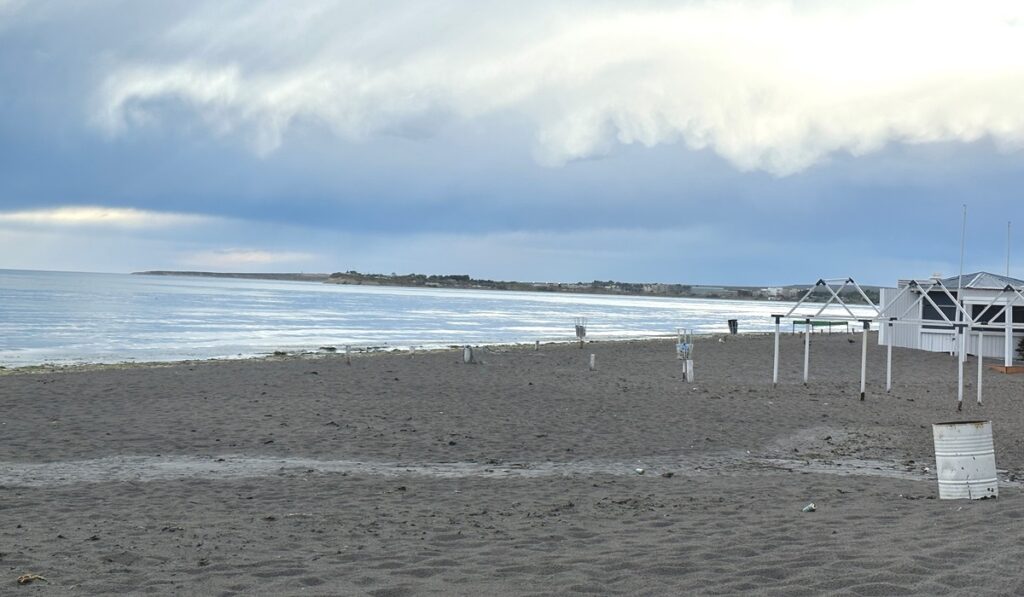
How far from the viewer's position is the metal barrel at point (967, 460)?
8.71 m

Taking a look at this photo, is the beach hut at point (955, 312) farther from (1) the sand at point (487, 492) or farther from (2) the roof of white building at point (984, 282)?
(1) the sand at point (487, 492)

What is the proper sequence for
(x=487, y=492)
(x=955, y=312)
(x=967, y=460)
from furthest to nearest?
(x=955, y=312) → (x=487, y=492) → (x=967, y=460)

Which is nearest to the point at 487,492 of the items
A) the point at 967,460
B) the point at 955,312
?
the point at 967,460

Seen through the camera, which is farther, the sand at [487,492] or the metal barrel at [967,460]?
the metal barrel at [967,460]

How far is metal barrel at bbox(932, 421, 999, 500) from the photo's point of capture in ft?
28.6

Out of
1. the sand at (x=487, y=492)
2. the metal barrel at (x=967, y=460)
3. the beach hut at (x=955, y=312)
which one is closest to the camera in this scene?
the sand at (x=487, y=492)

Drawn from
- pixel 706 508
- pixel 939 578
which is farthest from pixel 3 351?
pixel 939 578

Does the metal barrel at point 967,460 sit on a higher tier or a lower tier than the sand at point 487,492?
higher

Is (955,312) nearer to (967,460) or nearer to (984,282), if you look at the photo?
(984,282)

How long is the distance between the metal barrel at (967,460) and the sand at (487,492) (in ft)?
0.54

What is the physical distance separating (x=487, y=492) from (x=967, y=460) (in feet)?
15.5

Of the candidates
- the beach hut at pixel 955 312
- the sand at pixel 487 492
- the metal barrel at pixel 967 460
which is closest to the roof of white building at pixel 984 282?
the beach hut at pixel 955 312

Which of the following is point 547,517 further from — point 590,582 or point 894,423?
point 894,423

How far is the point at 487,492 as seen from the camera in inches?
395
